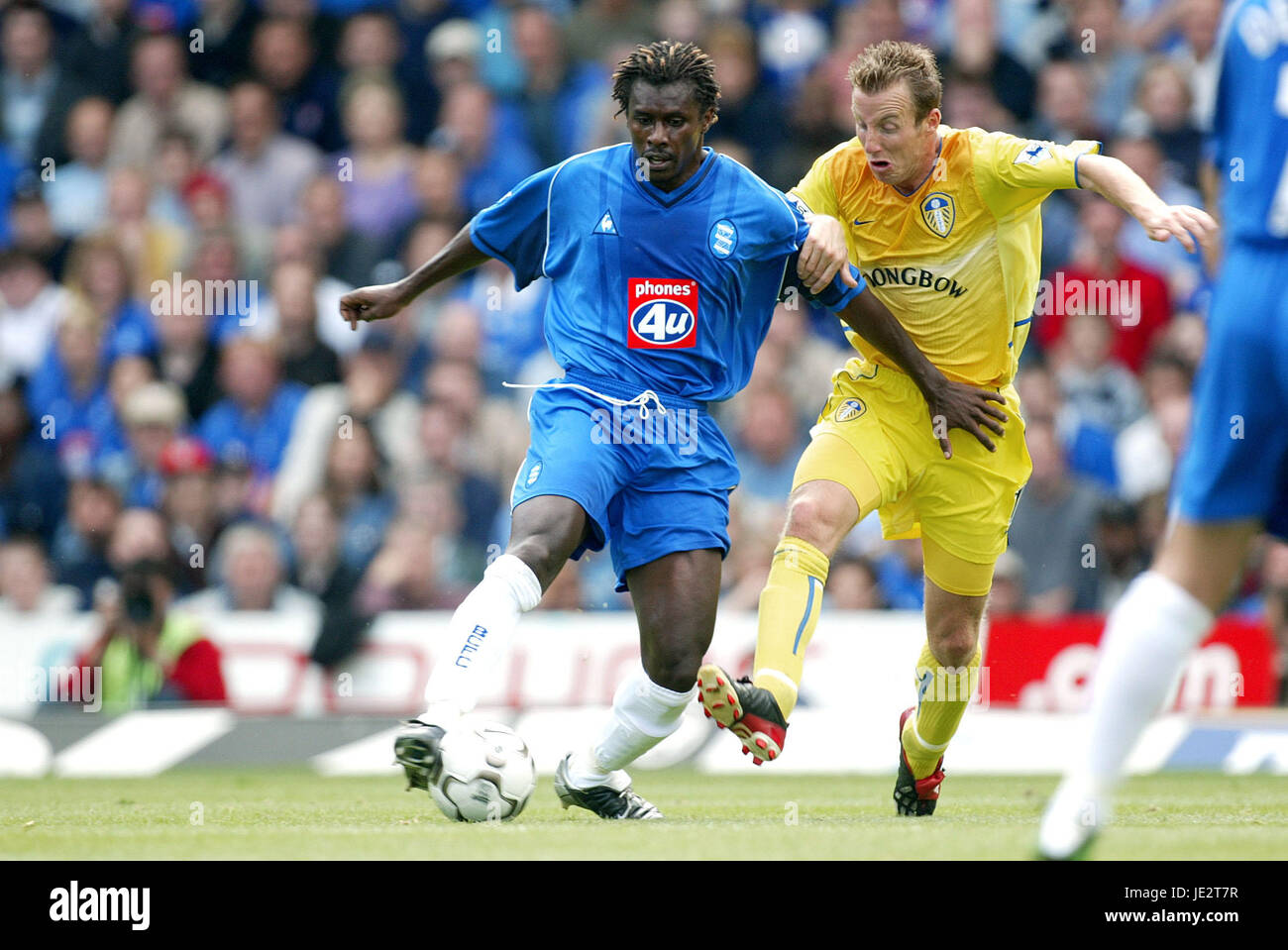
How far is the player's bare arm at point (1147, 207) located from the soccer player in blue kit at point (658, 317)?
0.93 metres

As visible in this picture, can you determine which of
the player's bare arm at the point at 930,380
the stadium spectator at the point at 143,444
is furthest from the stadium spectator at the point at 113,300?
the player's bare arm at the point at 930,380

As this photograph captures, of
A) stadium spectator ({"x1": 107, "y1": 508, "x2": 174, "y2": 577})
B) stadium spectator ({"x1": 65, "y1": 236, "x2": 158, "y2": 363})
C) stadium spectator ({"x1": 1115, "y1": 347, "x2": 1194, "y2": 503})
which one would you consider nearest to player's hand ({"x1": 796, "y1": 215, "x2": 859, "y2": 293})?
stadium spectator ({"x1": 1115, "y1": 347, "x2": 1194, "y2": 503})

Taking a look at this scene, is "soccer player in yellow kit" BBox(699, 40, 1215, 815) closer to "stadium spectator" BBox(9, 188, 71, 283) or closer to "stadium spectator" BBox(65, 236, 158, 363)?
"stadium spectator" BBox(65, 236, 158, 363)

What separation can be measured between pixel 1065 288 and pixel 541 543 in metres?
7.15

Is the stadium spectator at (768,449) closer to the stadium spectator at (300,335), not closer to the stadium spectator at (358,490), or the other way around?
the stadium spectator at (358,490)

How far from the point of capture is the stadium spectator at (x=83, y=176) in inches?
527

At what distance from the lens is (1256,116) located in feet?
13.5

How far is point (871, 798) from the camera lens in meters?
7.83

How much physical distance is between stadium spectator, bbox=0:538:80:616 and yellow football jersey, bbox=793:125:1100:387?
6.39 meters

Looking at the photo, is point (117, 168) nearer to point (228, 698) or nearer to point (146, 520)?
point (146, 520)

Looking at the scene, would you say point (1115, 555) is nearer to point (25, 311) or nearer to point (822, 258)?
point (822, 258)

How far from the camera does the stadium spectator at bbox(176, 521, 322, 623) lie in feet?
36.3

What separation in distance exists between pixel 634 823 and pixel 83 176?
9292 mm

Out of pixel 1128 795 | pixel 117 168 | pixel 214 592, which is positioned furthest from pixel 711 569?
pixel 117 168
